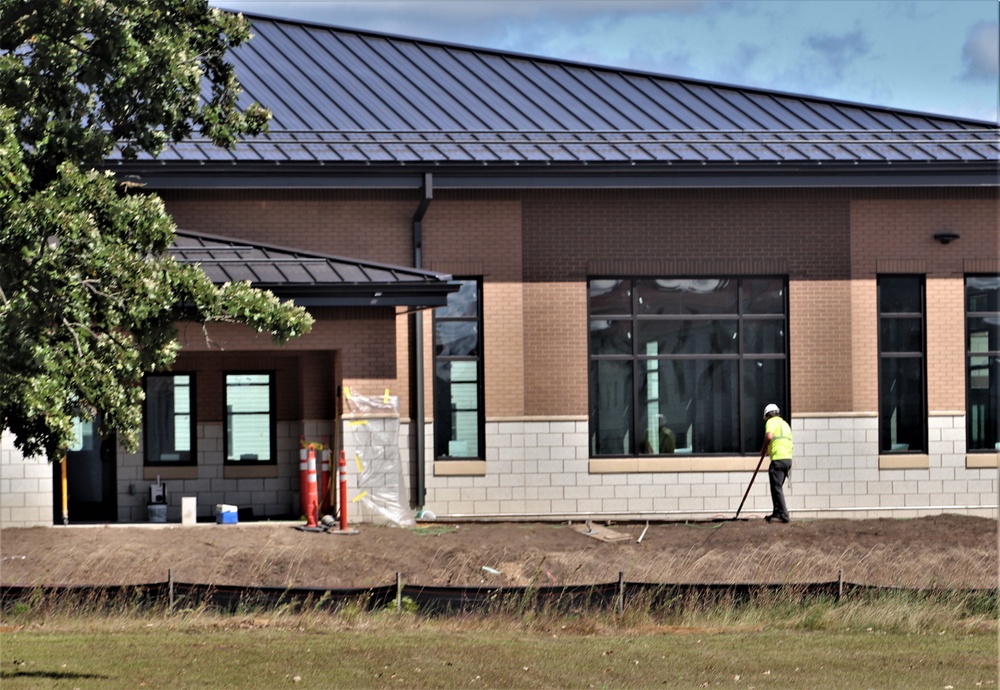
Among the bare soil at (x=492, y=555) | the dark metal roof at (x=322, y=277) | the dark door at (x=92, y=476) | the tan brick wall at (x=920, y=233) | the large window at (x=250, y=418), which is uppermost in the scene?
the tan brick wall at (x=920, y=233)

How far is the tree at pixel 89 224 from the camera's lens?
964 cm

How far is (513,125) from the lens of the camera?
2342 centimetres

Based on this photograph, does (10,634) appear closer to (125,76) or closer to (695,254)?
(125,76)

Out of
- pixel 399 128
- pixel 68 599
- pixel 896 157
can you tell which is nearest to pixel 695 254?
pixel 896 157

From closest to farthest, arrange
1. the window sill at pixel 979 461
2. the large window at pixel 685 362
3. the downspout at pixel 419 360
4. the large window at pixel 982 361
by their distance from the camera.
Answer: the downspout at pixel 419 360 < the large window at pixel 685 362 < the window sill at pixel 979 461 < the large window at pixel 982 361

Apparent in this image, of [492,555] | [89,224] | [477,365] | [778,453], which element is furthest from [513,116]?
[89,224]

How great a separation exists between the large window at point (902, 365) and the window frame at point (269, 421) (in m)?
10.1

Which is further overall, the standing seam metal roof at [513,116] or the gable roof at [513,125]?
the standing seam metal roof at [513,116]

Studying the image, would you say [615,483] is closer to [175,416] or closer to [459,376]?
[459,376]

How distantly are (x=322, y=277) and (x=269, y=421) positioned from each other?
3502 mm

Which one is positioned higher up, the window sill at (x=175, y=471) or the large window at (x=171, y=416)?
the large window at (x=171, y=416)

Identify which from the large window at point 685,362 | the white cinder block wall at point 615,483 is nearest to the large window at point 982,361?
the white cinder block wall at point 615,483

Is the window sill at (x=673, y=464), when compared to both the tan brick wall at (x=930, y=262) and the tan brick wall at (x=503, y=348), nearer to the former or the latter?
the tan brick wall at (x=503, y=348)

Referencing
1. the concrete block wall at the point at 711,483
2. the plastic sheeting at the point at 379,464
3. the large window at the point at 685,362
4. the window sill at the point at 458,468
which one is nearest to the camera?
the plastic sheeting at the point at 379,464
